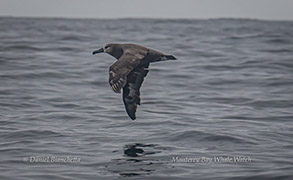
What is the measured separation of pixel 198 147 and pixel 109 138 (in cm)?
195

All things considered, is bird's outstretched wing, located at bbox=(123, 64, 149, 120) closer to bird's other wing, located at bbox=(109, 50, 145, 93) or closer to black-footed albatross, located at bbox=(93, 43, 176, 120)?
black-footed albatross, located at bbox=(93, 43, 176, 120)

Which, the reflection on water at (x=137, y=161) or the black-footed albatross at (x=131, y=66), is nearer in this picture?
the reflection on water at (x=137, y=161)

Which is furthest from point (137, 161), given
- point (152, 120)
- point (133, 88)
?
point (152, 120)

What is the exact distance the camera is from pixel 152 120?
13.2m

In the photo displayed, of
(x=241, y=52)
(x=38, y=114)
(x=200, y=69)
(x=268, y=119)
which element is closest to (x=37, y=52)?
(x=200, y=69)

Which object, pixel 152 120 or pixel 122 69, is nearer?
pixel 122 69

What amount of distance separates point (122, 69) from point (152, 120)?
366cm

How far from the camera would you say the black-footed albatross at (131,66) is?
962 centimetres

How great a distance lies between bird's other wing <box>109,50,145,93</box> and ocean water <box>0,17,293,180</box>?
4.65 feet

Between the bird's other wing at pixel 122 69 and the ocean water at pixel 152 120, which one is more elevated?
the bird's other wing at pixel 122 69

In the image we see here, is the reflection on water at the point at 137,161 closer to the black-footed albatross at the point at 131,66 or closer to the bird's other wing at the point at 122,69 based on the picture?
the black-footed albatross at the point at 131,66

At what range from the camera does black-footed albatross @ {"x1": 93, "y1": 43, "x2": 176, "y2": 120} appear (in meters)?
9.62

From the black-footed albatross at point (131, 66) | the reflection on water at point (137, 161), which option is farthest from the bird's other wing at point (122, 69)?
the reflection on water at point (137, 161)

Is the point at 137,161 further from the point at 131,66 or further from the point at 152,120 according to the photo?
the point at 152,120
